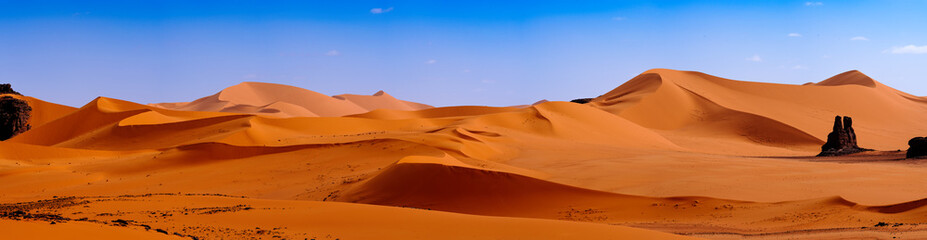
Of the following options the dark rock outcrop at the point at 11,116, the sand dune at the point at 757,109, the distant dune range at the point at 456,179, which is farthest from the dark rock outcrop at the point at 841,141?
the dark rock outcrop at the point at 11,116

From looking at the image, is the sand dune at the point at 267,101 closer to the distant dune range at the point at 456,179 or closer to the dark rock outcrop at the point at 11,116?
the distant dune range at the point at 456,179

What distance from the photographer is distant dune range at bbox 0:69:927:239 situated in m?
11.1

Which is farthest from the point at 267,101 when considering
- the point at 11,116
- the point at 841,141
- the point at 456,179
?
the point at 456,179

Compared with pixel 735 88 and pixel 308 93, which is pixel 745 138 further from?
pixel 308 93

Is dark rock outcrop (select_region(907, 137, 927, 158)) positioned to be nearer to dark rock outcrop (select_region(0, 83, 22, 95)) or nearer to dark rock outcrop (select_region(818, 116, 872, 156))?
dark rock outcrop (select_region(818, 116, 872, 156))

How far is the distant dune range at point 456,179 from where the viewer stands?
36.6 ft

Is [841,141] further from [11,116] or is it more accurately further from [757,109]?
[11,116]

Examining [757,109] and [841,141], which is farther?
[757,109]

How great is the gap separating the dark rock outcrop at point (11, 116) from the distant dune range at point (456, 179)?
2237 mm

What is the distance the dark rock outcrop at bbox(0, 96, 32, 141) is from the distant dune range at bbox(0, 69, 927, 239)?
2.24 metres

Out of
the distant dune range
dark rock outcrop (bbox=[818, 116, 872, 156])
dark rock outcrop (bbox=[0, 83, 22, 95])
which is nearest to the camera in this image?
the distant dune range

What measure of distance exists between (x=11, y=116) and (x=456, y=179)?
2770 cm

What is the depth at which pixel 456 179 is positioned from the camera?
19344 millimetres

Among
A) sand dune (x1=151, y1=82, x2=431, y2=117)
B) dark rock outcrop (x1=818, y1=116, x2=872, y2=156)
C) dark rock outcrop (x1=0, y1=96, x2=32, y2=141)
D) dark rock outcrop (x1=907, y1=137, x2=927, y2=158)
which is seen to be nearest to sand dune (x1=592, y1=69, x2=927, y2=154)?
dark rock outcrop (x1=818, y1=116, x2=872, y2=156)
